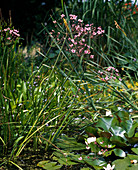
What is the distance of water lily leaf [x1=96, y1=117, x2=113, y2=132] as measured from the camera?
69.4 inches

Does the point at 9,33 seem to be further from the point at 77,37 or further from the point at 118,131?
the point at 118,131

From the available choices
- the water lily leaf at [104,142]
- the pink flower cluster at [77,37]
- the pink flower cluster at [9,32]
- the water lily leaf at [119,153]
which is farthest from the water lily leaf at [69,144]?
the pink flower cluster at [9,32]

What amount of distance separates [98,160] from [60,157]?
0.28 m

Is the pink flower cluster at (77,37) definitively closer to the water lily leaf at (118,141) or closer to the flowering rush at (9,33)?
the flowering rush at (9,33)

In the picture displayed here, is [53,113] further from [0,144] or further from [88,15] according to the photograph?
[88,15]

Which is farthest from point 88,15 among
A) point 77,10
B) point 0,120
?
point 0,120

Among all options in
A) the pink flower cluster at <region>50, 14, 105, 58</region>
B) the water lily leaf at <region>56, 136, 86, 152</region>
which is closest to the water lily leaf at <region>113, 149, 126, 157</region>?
the water lily leaf at <region>56, 136, 86, 152</region>

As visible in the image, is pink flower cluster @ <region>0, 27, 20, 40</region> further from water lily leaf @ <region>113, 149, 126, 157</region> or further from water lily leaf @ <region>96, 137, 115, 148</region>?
water lily leaf @ <region>113, 149, 126, 157</region>

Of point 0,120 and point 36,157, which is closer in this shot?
point 36,157

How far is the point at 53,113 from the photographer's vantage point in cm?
196

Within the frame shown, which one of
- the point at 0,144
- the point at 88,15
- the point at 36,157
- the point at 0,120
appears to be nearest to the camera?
the point at 36,157

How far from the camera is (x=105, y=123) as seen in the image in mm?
1785

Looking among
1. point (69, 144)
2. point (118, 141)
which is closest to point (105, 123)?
point (118, 141)

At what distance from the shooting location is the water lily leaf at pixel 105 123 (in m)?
1.76
